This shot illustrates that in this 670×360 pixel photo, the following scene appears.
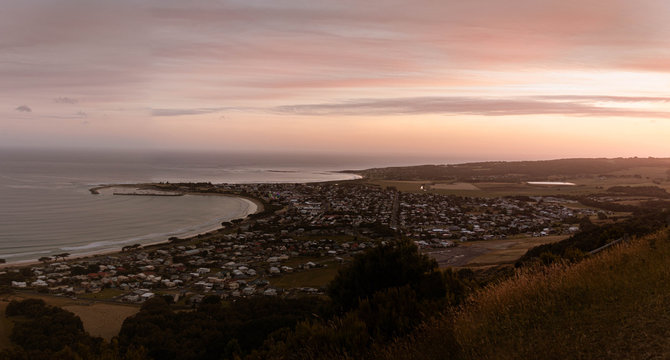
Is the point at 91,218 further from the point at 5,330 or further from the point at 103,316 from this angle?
the point at 5,330

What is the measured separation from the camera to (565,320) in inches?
206

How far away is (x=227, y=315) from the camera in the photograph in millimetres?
16406

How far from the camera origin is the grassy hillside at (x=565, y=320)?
4598 millimetres

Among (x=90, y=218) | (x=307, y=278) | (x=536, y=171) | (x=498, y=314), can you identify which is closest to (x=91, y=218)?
(x=90, y=218)

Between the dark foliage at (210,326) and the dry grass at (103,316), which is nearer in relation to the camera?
the dark foliage at (210,326)

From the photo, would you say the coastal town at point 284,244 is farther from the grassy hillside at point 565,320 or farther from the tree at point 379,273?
the grassy hillside at point 565,320

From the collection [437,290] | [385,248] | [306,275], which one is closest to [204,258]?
[306,275]

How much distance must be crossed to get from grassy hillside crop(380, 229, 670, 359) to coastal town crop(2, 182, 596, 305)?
662cm

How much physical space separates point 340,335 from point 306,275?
63.1ft

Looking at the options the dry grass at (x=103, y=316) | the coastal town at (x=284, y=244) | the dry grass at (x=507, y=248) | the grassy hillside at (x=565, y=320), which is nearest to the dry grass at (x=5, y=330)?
the dry grass at (x=103, y=316)

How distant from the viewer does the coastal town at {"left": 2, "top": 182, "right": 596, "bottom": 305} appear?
23156 mm

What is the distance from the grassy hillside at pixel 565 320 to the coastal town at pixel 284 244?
6.62 metres

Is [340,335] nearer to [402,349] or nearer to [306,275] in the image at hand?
[402,349]

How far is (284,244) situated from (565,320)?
97.4 ft
